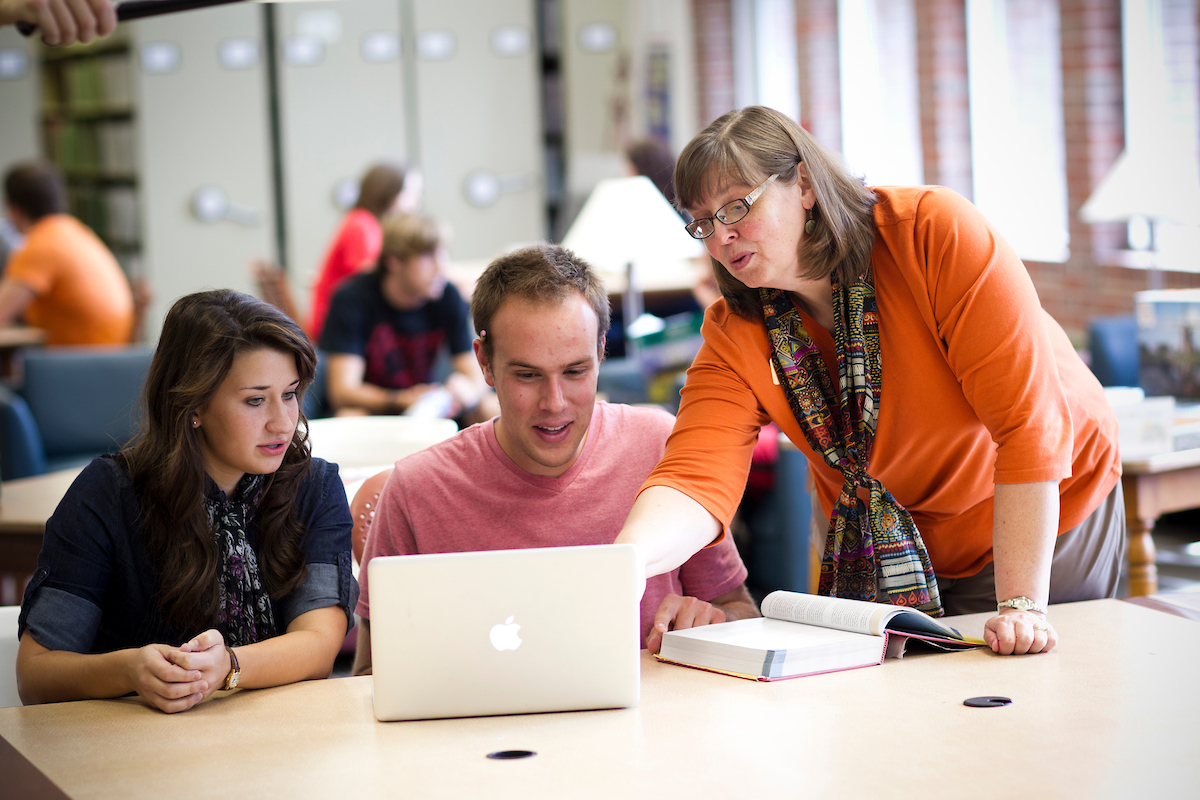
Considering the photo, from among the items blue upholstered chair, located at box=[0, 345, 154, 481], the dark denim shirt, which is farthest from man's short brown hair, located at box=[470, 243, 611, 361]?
blue upholstered chair, located at box=[0, 345, 154, 481]

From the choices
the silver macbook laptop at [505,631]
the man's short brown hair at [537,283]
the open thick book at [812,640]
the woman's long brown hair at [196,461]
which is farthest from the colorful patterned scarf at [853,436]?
the woman's long brown hair at [196,461]

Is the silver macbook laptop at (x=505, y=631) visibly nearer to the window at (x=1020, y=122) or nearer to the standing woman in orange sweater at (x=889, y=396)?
the standing woman in orange sweater at (x=889, y=396)

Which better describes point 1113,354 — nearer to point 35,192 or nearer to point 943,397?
point 943,397

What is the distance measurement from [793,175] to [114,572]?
108 cm

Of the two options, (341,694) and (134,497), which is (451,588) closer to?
(341,694)

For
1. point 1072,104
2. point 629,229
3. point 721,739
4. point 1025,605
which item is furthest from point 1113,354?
point 721,739

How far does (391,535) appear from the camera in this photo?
1.81 meters

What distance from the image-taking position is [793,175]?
1.60 meters

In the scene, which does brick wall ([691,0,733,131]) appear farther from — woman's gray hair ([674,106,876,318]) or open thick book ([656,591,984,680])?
open thick book ([656,591,984,680])

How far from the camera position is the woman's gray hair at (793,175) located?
5.14 feet

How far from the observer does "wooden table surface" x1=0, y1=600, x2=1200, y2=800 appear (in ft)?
3.65

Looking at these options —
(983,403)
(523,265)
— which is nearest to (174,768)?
(523,265)

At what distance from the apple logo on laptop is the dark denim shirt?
465 millimetres

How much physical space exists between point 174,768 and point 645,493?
705 millimetres
